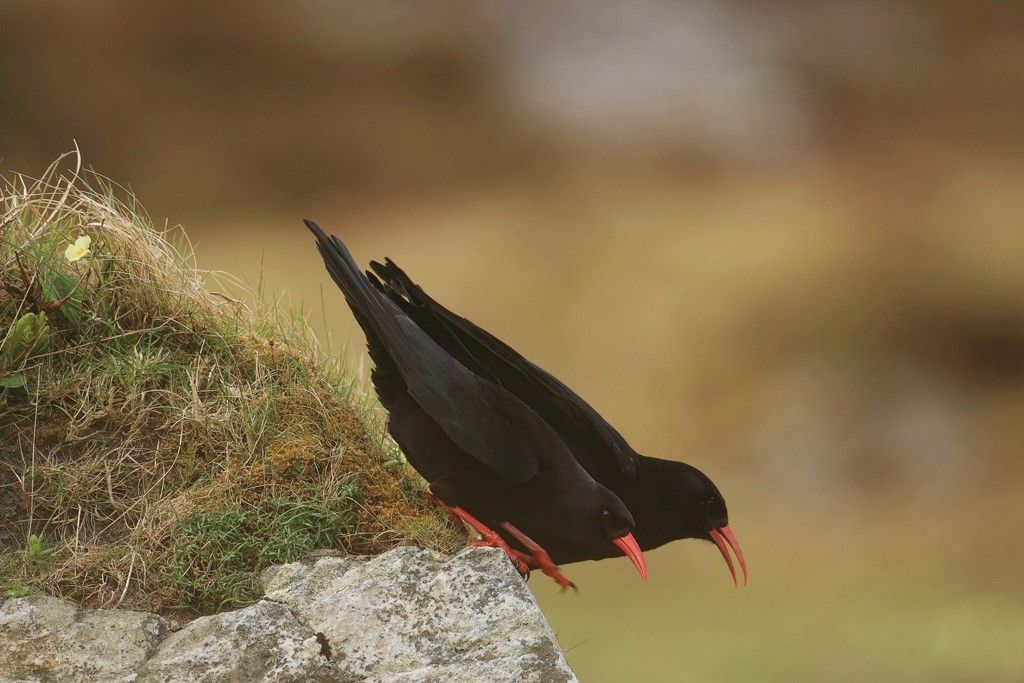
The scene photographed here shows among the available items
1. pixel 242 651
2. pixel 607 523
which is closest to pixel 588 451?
pixel 607 523

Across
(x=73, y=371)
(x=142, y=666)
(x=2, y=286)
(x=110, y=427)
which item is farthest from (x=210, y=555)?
(x=2, y=286)

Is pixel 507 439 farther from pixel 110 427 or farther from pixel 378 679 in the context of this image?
pixel 110 427

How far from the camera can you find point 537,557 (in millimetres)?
4512

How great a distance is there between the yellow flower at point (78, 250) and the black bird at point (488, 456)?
1183 millimetres

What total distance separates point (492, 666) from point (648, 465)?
1491mm

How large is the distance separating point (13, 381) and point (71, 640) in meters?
1.23

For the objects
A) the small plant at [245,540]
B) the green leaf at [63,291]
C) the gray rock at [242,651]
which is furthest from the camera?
the green leaf at [63,291]

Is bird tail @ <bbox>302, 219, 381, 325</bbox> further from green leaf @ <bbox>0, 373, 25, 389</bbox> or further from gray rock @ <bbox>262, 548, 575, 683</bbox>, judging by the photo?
green leaf @ <bbox>0, 373, 25, 389</bbox>

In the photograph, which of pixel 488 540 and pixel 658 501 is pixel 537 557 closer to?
pixel 488 540

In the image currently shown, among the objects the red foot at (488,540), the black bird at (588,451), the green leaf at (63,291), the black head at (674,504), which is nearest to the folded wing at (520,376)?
the black bird at (588,451)

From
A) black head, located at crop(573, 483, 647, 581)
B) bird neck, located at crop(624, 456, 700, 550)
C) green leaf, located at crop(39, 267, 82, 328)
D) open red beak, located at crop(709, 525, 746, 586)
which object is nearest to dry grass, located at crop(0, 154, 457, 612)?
green leaf, located at crop(39, 267, 82, 328)

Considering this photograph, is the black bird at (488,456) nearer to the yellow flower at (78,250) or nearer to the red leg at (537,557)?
the red leg at (537,557)

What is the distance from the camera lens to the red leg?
14.6 ft

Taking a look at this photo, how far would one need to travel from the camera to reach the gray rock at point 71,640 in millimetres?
3928
